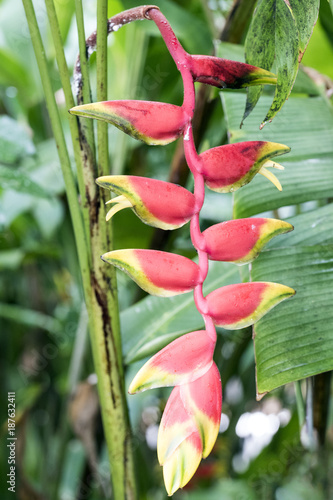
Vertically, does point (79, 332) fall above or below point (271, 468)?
above

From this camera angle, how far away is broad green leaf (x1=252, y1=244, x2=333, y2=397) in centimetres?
24

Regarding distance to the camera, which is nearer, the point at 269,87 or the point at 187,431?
the point at 187,431

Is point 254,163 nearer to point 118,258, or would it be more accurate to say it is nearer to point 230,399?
point 118,258

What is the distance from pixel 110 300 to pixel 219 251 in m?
0.15

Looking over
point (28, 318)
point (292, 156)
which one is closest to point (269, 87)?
point (292, 156)

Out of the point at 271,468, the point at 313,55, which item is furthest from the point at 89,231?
the point at 271,468

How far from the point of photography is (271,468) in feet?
2.53

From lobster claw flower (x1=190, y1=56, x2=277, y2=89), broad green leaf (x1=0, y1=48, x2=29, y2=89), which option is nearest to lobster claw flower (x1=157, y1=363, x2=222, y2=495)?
lobster claw flower (x1=190, y1=56, x2=277, y2=89)

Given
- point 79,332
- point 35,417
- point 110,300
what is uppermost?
point 110,300

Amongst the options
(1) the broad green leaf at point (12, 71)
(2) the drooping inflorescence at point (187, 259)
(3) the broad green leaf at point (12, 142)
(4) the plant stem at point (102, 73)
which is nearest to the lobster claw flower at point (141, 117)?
(2) the drooping inflorescence at point (187, 259)

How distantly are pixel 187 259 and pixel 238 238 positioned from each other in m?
0.02

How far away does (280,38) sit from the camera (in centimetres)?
21

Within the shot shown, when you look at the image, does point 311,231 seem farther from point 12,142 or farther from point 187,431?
point 12,142

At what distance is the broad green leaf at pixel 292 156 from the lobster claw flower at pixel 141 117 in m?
0.15
